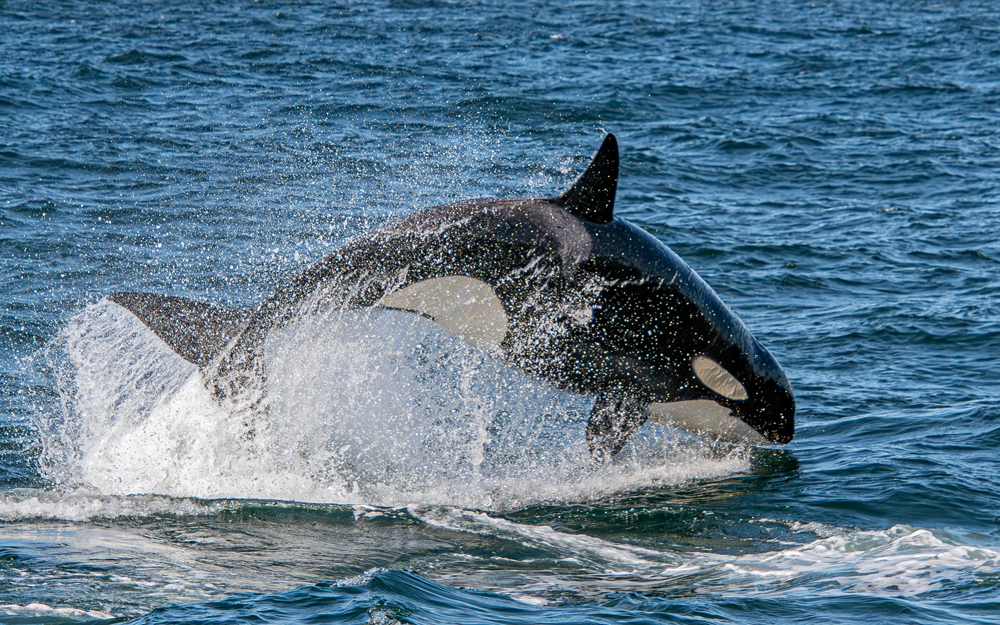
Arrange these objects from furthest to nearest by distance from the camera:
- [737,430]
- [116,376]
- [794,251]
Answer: [794,251] < [116,376] < [737,430]

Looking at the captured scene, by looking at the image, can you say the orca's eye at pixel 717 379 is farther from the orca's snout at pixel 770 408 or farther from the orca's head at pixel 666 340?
the orca's snout at pixel 770 408

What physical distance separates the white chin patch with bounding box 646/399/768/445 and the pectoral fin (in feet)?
0.86

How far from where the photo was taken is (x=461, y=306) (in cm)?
1080

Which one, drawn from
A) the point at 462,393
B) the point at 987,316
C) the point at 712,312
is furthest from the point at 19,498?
the point at 987,316

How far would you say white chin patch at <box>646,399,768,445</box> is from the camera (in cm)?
1167

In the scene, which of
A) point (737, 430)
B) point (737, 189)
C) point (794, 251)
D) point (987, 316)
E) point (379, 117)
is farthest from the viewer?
point (379, 117)

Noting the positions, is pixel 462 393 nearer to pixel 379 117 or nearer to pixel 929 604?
pixel 929 604

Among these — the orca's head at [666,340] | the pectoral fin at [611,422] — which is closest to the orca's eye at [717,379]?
the orca's head at [666,340]

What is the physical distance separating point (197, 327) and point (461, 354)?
8.83 feet

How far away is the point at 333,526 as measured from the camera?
1005 cm

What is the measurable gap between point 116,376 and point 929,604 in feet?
29.7

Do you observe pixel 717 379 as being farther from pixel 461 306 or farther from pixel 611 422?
pixel 461 306

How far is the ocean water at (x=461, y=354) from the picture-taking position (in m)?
8.84

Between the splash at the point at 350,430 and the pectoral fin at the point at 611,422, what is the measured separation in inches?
17.5
